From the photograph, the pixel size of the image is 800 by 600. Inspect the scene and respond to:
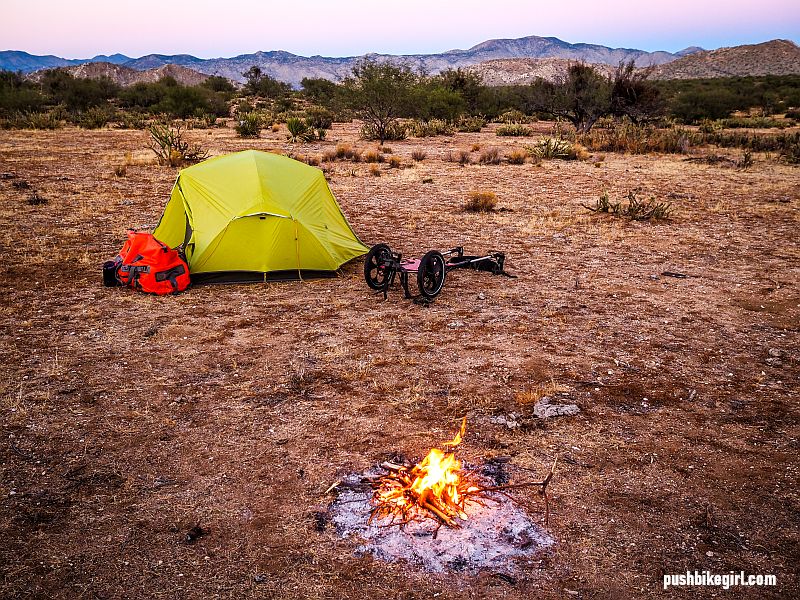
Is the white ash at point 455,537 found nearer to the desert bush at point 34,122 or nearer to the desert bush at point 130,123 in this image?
the desert bush at point 130,123

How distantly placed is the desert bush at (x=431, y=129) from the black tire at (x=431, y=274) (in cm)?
2333

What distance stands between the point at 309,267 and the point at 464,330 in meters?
2.99

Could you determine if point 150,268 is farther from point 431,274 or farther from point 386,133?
point 386,133

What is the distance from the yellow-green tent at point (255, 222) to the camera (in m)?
8.87

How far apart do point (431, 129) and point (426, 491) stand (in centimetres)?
2899

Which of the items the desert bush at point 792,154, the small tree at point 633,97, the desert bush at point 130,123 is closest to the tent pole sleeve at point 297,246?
the desert bush at point 792,154

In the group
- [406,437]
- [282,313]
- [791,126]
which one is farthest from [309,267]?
[791,126]

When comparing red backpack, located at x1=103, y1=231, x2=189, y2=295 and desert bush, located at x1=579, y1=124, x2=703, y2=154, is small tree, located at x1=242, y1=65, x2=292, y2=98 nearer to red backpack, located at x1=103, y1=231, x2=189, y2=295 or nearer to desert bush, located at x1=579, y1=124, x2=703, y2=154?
desert bush, located at x1=579, y1=124, x2=703, y2=154

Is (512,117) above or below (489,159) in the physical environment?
above

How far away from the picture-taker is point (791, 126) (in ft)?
97.3

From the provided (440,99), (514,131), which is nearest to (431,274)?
(514,131)

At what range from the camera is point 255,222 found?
348 inches

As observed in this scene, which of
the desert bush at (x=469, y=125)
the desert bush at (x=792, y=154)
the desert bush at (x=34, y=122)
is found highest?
the desert bush at (x=34, y=122)

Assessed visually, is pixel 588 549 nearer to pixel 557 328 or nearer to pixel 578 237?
pixel 557 328
